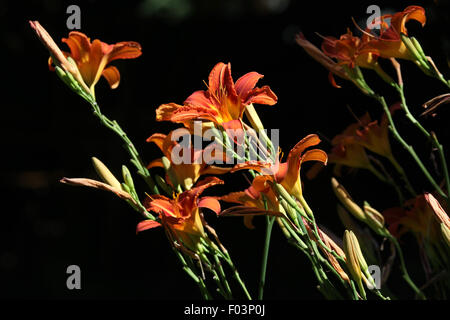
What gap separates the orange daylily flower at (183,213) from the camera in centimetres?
61

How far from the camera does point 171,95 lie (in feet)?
9.86

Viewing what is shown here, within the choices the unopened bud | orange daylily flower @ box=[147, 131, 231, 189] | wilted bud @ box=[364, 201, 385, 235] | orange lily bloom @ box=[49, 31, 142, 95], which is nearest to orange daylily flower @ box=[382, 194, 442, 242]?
wilted bud @ box=[364, 201, 385, 235]

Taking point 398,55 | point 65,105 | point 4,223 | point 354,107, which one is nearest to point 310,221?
point 398,55

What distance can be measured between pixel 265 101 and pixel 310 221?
13cm

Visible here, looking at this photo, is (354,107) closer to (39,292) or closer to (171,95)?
(171,95)

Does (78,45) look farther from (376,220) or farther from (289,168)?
(376,220)

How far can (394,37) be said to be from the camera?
72cm

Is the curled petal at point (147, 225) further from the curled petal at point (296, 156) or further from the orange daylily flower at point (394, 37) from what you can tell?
the orange daylily flower at point (394, 37)

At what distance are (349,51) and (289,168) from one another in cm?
23

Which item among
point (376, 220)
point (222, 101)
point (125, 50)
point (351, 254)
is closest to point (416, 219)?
point (376, 220)

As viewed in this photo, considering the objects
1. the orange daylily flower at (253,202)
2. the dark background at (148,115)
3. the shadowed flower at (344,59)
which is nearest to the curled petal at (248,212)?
the orange daylily flower at (253,202)

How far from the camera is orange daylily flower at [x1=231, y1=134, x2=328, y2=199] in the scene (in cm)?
56

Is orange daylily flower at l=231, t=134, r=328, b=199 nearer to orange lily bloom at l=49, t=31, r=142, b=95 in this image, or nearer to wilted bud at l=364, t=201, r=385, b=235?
wilted bud at l=364, t=201, r=385, b=235

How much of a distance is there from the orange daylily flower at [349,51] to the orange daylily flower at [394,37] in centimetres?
1
